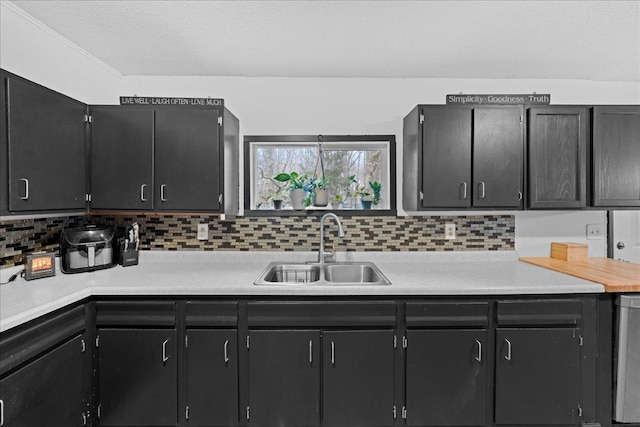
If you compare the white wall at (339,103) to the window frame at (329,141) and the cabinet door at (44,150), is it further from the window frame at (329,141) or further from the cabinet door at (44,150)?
the cabinet door at (44,150)

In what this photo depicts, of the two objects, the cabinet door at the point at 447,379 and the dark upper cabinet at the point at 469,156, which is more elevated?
the dark upper cabinet at the point at 469,156

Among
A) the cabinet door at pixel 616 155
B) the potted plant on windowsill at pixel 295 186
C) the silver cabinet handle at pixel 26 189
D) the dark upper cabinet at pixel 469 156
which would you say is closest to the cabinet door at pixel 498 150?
the dark upper cabinet at pixel 469 156

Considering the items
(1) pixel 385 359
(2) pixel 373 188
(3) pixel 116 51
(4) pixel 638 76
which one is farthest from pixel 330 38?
(4) pixel 638 76

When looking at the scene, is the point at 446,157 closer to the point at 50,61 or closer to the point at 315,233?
the point at 315,233

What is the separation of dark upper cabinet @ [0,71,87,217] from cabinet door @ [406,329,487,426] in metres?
2.20

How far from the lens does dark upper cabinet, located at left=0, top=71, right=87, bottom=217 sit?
1.68m

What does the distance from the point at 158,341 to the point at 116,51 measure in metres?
1.93

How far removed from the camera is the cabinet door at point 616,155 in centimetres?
229

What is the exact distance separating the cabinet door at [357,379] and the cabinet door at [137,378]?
87 centimetres

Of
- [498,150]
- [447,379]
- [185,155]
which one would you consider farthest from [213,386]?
[498,150]

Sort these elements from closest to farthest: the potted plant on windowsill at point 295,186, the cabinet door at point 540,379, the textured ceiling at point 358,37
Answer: the textured ceiling at point 358,37
the cabinet door at point 540,379
the potted plant on windowsill at point 295,186

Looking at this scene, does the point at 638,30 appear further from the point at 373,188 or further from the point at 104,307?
the point at 104,307

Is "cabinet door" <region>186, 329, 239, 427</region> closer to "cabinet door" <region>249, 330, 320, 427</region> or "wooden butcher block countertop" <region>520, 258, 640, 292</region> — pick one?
"cabinet door" <region>249, 330, 320, 427</region>

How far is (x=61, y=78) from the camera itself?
2.23 m
